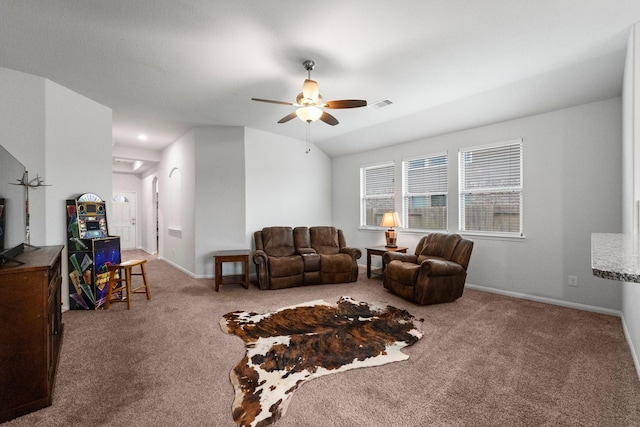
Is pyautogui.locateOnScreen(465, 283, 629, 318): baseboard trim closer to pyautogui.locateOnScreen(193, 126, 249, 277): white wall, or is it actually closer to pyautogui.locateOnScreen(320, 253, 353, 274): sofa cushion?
pyautogui.locateOnScreen(320, 253, 353, 274): sofa cushion

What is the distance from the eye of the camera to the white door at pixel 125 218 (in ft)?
29.2

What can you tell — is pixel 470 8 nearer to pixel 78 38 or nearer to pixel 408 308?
pixel 408 308

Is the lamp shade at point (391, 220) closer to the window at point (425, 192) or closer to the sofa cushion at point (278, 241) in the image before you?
the window at point (425, 192)

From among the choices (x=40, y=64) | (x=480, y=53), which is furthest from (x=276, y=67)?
(x=40, y=64)

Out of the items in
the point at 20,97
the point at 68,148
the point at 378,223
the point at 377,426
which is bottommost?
the point at 377,426

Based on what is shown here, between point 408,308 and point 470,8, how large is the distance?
3138 mm

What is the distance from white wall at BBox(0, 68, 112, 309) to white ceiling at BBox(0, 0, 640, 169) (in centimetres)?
20

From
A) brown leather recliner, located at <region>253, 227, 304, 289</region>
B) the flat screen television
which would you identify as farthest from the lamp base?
the flat screen television

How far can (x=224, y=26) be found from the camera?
241 centimetres

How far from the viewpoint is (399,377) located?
83.6 inches

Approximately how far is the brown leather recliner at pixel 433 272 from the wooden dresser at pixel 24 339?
3592mm

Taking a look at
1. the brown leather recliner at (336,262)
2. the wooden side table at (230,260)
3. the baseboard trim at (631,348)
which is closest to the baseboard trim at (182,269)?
the wooden side table at (230,260)

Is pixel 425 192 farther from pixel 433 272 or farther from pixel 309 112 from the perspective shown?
pixel 309 112

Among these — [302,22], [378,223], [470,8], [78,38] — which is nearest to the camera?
[470,8]
